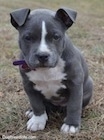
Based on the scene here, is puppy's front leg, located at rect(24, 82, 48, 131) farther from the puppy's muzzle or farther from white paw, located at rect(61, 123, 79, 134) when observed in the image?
the puppy's muzzle

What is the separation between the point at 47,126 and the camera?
4.69m

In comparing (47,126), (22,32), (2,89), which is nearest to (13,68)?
(2,89)

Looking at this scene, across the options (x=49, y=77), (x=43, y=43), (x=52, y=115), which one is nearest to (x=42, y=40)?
(x=43, y=43)

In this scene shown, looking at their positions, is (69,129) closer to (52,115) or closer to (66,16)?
(52,115)

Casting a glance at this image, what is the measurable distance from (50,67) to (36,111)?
28.3 inches

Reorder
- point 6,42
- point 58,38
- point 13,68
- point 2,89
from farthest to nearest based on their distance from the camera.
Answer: point 6,42, point 13,68, point 2,89, point 58,38

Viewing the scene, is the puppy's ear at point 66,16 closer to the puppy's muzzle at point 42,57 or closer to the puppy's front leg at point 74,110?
the puppy's muzzle at point 42,57

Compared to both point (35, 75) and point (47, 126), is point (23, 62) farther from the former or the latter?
point (47, 126)

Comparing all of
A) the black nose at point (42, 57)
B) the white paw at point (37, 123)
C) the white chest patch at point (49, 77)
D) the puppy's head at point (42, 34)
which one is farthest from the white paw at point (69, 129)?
the black nose at point (42, 57)

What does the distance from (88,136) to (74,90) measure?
0.50 metres

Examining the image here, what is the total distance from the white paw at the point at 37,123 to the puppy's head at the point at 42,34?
753 millimetres

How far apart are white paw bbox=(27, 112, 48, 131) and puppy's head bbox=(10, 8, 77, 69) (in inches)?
29.7

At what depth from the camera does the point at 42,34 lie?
398 cm

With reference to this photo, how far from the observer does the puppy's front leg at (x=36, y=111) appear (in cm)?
456
